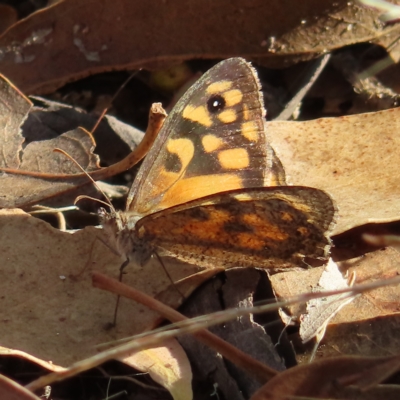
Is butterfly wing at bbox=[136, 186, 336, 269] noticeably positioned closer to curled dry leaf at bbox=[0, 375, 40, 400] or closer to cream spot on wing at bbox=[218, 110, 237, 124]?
cream spot on wing at bbox=[218, 110, 237, 124]

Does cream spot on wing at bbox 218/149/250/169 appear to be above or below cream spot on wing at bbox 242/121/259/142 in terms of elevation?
below

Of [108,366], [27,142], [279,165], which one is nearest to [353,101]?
[279,165]

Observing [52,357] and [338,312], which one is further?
[338,312]

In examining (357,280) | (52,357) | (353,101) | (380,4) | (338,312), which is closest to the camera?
(52,357)

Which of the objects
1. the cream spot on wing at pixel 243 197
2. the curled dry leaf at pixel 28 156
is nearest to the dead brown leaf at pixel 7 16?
the curled dry leaf at pixel 28 156

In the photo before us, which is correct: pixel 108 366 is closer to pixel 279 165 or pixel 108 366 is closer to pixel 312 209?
pixel 312 209

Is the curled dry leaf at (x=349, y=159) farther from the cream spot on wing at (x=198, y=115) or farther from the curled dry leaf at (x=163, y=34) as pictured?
the curled dry leaf at (x=163, y=34)

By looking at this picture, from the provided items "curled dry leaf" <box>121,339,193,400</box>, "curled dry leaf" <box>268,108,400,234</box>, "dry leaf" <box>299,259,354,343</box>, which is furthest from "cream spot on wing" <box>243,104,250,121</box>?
"curled dry leaf" <box>121,339,193,400</box>
